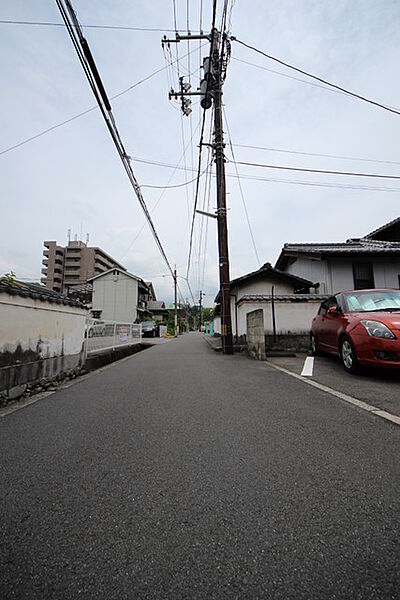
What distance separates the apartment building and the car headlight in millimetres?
59148

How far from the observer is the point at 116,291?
34.4 metres

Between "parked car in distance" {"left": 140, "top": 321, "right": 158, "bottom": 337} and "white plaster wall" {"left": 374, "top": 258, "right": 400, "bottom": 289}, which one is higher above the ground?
"white plaster wall" {"left": 374, "top": 258, "right": 400, "bottom": 289}

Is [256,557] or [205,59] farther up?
[205,59]

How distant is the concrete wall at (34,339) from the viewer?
345cm

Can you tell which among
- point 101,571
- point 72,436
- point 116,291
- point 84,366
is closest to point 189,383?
point 72,436

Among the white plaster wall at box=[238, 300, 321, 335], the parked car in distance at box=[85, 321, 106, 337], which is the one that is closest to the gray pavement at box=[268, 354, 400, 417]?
the white plaster wall at box=[238, 300, 321, 335]

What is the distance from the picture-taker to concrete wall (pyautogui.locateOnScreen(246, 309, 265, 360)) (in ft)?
23.1

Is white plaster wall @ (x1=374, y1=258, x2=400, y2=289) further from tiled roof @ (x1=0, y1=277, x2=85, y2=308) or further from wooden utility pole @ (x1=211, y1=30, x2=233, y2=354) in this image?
tiled roof @ (x1=0, y1=277, x2=85, y2=308)

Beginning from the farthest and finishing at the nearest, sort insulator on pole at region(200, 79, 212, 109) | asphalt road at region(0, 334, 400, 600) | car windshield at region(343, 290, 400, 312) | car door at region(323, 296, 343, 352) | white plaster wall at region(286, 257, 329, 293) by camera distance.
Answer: white plaster wall at region(286, 257, 329, 293) < insulator on pole at region(200, 79, 212, 109) < car door at region(323, 296, 343, 352) < car windshield at region(343, 290, 400, 312) < asphalt road at region(0, 334, 400, 600)

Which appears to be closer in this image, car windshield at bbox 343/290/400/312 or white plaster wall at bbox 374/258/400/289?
car windshield at bbox 343/290/400/312

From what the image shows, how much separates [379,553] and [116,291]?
116 feet

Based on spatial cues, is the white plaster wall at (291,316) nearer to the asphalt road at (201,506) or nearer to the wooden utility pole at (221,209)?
the wooden utility pole at (221,209)

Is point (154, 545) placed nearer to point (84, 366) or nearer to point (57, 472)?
point (57, 472)

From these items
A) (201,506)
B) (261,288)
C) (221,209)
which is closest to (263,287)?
(261,288)
